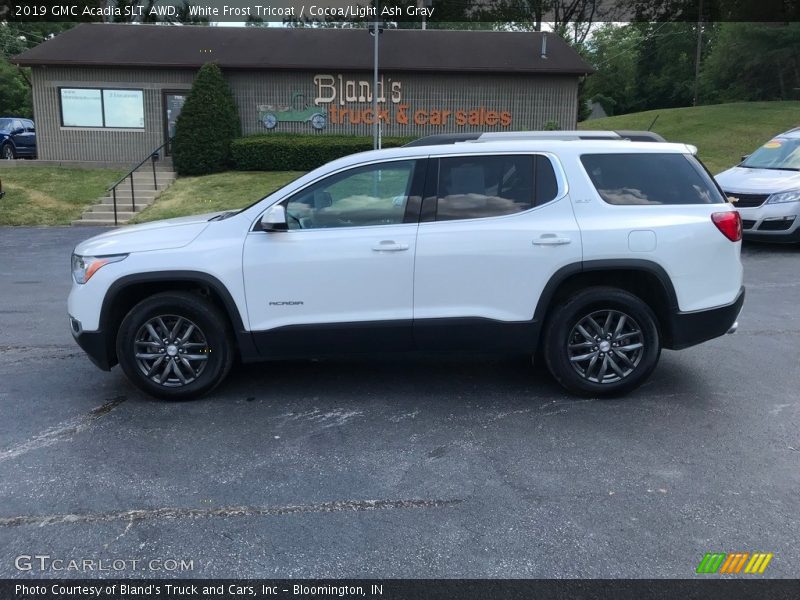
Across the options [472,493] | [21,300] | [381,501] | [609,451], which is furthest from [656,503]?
[21,300]

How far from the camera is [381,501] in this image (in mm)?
3682

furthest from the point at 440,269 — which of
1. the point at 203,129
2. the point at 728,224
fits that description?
the point at 203,129

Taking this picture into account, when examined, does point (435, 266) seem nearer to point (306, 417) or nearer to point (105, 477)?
point (306, 417)

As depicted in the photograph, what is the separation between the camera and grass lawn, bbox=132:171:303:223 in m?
18.0

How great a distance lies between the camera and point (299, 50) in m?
24.4

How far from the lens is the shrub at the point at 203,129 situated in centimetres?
2141

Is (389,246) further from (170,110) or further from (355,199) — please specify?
(170,110)

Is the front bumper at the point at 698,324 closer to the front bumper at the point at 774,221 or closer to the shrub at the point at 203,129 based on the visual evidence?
the front bumper at the point at 774,221

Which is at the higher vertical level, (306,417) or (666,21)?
(666,21)

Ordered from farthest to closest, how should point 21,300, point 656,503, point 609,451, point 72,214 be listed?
1. point 72,214
2. point 21,300
3. point 609,451
4. point 656,503

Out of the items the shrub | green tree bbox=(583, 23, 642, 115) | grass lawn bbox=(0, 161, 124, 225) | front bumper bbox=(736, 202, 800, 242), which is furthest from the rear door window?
green tree bbox=(583, 23, 642, 115)

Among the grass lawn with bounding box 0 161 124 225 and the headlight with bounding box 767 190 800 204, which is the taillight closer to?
the headlight with bounding box 767 190 800 204

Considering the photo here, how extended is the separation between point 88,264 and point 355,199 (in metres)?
1.95

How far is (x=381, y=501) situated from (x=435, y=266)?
1.78 m
